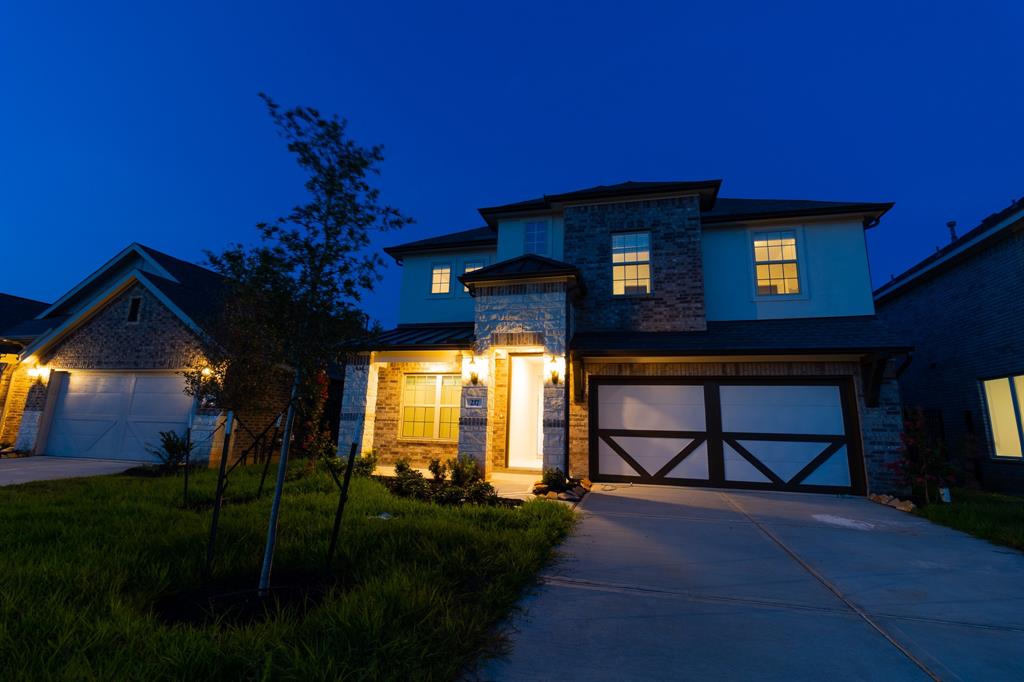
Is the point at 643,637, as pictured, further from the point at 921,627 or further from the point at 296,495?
the point at 296,495

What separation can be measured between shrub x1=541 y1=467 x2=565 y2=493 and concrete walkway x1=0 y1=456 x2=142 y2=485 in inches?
386

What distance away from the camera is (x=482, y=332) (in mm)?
10336

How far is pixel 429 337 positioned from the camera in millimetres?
11398

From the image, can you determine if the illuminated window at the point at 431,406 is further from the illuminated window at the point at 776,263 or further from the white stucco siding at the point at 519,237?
the illuminated window at the point at 776,263

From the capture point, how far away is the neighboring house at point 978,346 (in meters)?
9.67

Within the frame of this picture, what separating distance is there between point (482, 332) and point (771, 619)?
7.94 metres

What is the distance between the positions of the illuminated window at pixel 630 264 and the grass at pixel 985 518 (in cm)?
676

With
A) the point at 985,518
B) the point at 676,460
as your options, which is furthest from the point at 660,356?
the point at 985,518

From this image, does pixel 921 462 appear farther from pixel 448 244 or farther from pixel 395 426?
pixel 448 244

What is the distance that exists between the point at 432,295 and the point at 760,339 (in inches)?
365

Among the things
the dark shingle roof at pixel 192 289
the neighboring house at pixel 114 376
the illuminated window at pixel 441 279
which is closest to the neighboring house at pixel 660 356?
the illuminated window at pixel 441 279

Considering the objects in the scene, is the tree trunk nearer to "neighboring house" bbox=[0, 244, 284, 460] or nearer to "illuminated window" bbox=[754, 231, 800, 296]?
"neighboring house" bbox=[0, 244, 284, 460]

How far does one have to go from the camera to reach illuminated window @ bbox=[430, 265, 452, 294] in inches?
539

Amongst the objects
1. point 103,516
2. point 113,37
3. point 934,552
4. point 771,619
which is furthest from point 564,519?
point 113,37
